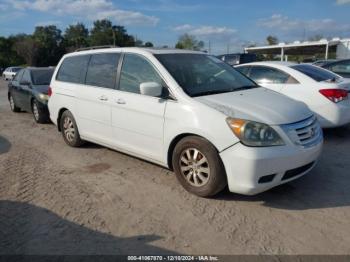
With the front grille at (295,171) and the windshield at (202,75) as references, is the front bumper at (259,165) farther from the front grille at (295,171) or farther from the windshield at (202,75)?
the windshield at (202,75)

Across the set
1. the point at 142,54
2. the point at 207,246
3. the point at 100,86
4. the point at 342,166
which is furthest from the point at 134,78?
→ the point at 342,166

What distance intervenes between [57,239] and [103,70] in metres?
2.99

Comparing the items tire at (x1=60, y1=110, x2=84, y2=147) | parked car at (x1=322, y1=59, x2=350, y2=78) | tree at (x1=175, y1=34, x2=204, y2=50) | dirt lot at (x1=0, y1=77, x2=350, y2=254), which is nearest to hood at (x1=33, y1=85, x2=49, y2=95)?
tire at (x1=60, y1=110, x2=84, y2=147)

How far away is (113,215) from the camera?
3.79 metres

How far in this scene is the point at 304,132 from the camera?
13.1 ft

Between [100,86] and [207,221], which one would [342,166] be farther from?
[100,86]

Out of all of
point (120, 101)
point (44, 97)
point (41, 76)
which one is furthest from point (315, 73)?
point (41, 76)

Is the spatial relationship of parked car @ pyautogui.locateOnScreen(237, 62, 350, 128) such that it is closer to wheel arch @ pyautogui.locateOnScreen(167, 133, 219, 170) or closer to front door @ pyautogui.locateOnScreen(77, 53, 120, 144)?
wheel arch @ pyautogui.locateOnScreen(167, 133, 219, 170)

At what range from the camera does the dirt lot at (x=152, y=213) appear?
10.5 ft

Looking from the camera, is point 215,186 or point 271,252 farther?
point 215,186

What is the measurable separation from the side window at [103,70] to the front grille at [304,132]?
107 inches

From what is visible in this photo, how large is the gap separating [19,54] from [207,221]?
68.3 m

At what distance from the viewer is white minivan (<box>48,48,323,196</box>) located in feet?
12.3

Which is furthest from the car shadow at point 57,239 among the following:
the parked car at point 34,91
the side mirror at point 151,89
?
the parked car at point 34,91
